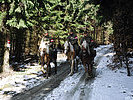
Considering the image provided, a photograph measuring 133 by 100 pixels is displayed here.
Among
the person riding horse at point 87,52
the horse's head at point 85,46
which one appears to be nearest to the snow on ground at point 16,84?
the person riding horse at point 87,52

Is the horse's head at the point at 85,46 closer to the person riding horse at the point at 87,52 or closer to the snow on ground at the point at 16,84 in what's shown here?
the person riding horse at the point at 87,52

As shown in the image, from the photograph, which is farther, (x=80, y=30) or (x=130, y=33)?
(x=80, y=30)

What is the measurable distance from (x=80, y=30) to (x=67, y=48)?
1227 centimetres

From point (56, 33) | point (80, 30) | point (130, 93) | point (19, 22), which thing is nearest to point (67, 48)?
point (19, 22)

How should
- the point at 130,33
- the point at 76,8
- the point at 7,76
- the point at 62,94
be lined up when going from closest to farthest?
1. the point at 62,94
2. the point at 130,33
3. the point at 7,76
4. the point at 76,8

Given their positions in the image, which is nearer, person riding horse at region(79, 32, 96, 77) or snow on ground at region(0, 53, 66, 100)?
snow on ground at region(0, 53, 66, 100)

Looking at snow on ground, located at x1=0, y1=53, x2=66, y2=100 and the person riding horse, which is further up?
the person riding horse

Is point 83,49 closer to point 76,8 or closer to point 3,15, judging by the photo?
point 3,15

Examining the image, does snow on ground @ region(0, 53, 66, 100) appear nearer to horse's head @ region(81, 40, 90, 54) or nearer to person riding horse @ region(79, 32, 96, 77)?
person riding horse @ region(79, 32, 96, 77)

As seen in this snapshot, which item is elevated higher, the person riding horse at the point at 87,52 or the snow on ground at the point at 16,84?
the person riding horse at the point at 87,52

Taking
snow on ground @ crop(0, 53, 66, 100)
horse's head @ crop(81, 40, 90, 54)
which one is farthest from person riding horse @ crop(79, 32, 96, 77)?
snow on ground @ crop(0, 53, 66, 100)

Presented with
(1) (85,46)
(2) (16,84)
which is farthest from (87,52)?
(2) (16,84)

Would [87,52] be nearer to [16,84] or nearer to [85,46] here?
[85,46]

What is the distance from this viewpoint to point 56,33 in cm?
1884
